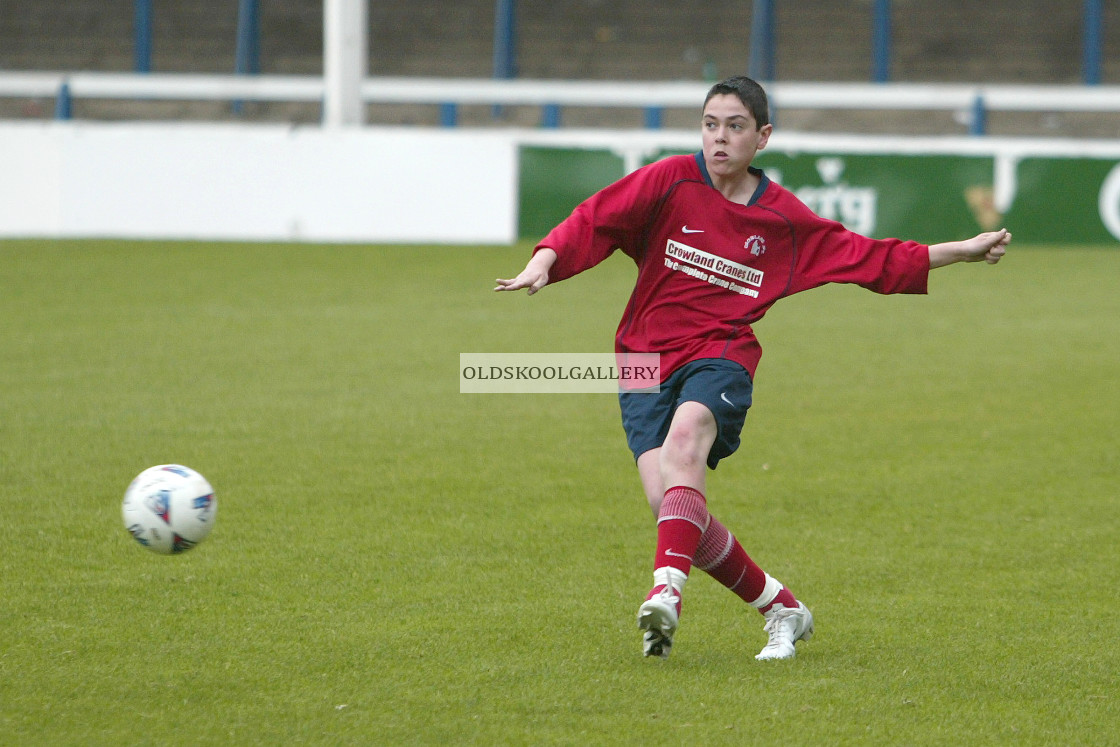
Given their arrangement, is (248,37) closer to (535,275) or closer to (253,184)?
(253,184)

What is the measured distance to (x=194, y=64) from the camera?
33844 mm

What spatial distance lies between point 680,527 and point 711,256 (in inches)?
34.0

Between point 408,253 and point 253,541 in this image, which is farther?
point 408,253

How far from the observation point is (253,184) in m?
17.1

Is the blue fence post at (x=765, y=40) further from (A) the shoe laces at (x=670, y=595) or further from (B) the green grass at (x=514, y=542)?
(A) the shoe laces at (x=670, y=595)

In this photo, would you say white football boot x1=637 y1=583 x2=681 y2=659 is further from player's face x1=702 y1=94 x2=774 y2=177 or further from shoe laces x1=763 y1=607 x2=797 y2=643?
player's face x1=702 y1=94 x2=774 y2=177

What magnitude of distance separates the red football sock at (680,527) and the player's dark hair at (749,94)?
1.15m

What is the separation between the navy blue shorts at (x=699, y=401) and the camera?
4.34 metres

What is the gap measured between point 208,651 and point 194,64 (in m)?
31.3

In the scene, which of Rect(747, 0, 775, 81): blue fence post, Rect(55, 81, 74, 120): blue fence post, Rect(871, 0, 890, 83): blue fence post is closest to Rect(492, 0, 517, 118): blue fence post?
Rect(747, 0, 775, 81): blue fence post

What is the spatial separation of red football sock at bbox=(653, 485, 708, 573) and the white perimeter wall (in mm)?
12849

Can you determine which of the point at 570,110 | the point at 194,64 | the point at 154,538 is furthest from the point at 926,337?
the point at 194,64

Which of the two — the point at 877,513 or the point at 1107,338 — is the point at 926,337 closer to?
the point at 1107,338

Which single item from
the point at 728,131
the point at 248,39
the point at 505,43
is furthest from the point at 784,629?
the point at 248,39
